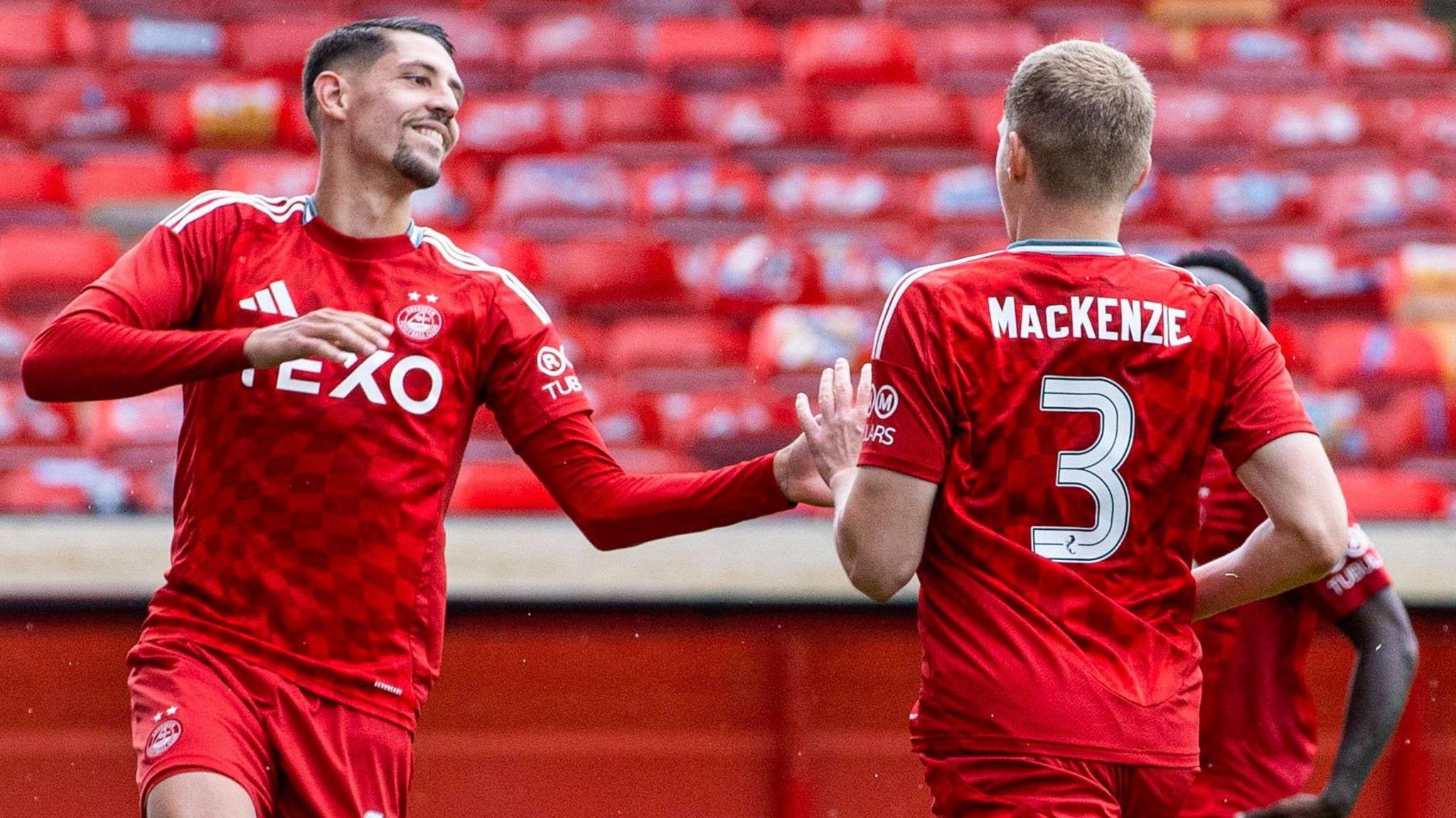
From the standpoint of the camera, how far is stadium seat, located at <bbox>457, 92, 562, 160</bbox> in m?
8.23

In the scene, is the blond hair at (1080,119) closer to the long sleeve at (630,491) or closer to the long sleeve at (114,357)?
the long sleeve at (630,491)

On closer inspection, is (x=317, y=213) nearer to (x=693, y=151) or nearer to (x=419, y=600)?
(x=419, y=600)

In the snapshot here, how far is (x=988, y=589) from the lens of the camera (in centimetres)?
228

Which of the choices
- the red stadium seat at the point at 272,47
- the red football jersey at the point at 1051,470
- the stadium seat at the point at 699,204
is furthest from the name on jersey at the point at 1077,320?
the red stadium seat at the point at 272,47

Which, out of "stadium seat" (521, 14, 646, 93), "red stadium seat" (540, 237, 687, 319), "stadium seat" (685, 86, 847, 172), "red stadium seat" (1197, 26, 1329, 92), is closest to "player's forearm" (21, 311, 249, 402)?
"red stadium seat" (540, 237, 687, 319)

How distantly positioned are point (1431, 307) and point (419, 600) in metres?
6.04

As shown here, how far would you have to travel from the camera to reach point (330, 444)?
2832mm

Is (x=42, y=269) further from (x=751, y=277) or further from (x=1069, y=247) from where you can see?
(x=1069, y=247)

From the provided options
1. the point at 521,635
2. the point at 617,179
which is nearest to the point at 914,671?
the point at 521,635

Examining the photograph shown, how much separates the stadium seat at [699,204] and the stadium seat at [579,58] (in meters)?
1.00

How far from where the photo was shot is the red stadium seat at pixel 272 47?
862 cm

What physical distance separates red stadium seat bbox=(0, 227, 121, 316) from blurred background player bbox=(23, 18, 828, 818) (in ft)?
14.8

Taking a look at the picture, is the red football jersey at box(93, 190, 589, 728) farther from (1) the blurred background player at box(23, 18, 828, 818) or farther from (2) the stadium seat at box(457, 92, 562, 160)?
(2) the stadium seat at box(457, 92, 562, 160)

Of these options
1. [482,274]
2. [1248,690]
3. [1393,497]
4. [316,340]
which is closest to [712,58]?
[1393,497]
